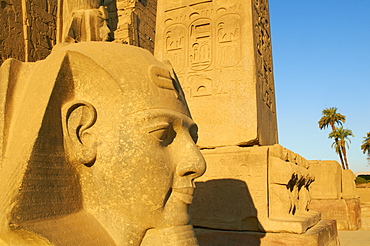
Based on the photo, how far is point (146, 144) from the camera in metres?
1.70

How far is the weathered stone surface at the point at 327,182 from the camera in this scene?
842 centimetres

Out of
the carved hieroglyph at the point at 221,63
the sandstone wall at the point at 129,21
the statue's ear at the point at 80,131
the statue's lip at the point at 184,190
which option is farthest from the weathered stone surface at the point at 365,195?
the statue's ear at the point at 80,131

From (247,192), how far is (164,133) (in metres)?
2.49

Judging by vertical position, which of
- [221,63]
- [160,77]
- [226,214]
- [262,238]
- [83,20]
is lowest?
[262,238]

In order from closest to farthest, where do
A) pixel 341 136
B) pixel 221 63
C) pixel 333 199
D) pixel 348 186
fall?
pixel 221 63, pixel 333 199, pixel 348 186, pixel 341 136

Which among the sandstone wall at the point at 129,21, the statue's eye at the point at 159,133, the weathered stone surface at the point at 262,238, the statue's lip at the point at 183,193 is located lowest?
the weathered stone surface at the point at 262,238

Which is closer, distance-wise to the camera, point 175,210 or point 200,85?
point 175,210

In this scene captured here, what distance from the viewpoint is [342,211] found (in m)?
8.23

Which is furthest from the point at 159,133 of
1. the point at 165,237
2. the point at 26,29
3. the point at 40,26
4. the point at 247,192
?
the point at 40,26

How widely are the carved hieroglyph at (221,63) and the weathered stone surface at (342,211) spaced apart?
4088mm

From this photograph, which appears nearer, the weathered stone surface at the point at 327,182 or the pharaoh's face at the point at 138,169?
the pharaoh's face at the point at 138,169

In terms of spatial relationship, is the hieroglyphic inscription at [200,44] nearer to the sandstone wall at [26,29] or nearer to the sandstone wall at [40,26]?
the sandstone wall at [26,29]

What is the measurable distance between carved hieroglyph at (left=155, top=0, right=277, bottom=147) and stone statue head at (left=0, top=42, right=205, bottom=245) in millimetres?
→ 2598

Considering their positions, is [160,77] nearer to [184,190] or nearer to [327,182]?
[184,190]
